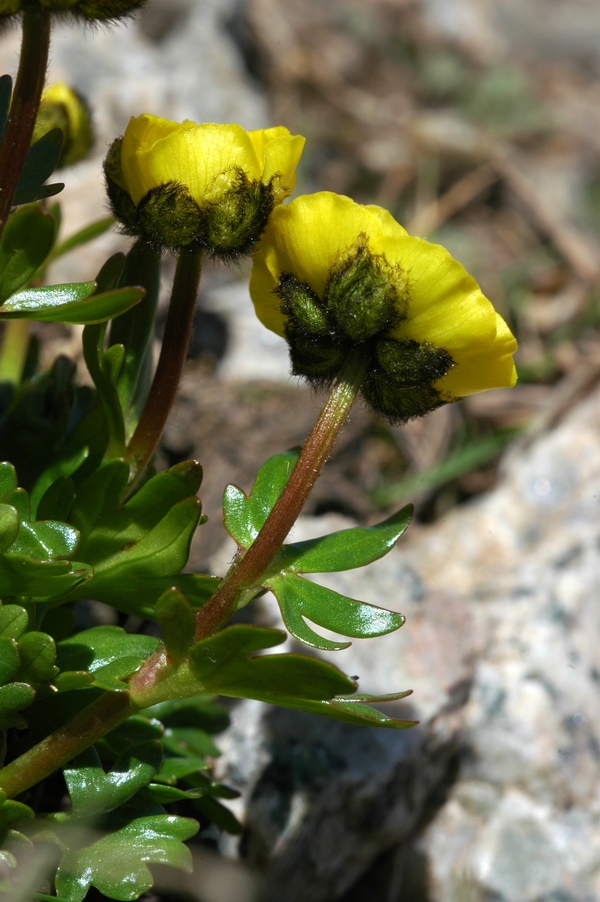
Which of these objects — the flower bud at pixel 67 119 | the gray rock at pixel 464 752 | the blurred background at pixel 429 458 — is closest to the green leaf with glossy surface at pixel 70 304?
the blurred background at pixel 429 458

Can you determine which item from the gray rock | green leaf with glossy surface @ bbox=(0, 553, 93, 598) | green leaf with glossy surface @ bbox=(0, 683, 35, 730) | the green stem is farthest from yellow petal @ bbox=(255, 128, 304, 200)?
the gray rock

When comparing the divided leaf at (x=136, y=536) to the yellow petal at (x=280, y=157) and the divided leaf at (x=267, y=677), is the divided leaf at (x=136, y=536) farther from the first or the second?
the yellow petal at (x=280, y=157)

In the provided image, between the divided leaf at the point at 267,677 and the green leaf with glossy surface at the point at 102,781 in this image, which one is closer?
the divided leaf at the point at 267,677

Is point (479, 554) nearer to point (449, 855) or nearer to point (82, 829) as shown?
point (449, 855)

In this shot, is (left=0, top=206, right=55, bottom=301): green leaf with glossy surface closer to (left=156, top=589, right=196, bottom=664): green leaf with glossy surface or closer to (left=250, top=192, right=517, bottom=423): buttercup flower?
(left=250, top=192, right=517, bottom=423): buttercup flower

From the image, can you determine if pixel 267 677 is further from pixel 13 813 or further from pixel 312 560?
pixel 13 813

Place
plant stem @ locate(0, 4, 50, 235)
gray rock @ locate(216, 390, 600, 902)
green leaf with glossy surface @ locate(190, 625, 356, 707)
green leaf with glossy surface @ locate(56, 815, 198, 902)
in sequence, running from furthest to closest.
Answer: gray rock @ locate(216, 390, 600, 902), green leaf with glossy surface @ locate(56, 815, 198, 902), plant stem @ locate(0, 4, 50, 235), green leaf with glossy surface @ locate(190, 625, 356, 707)
